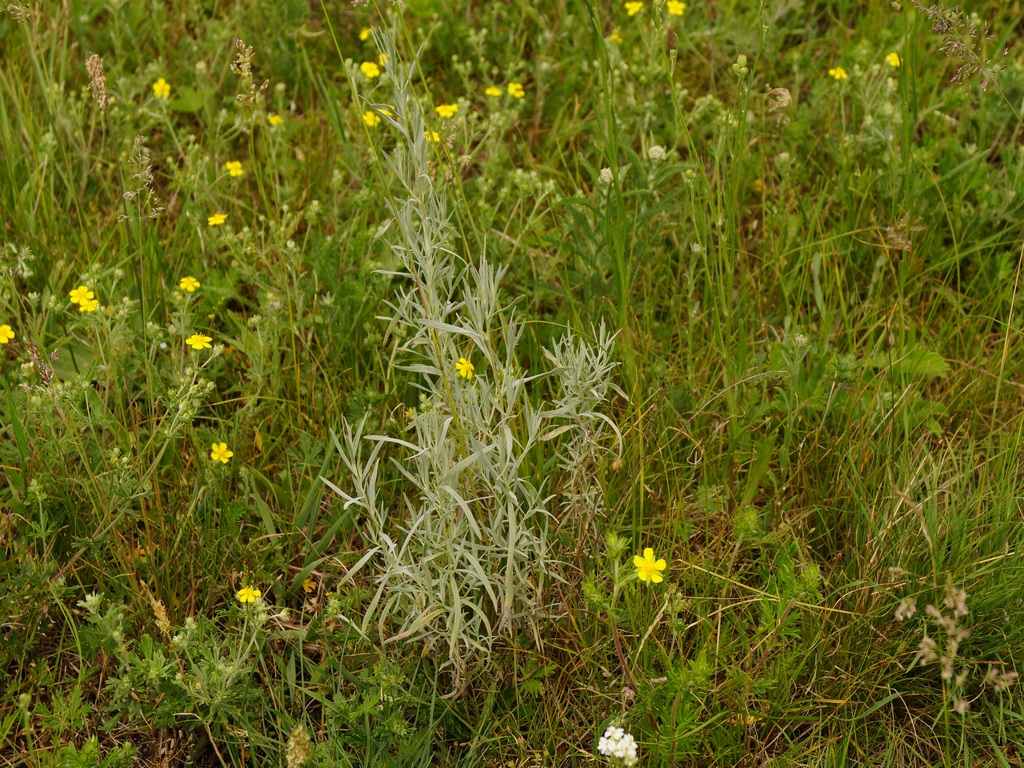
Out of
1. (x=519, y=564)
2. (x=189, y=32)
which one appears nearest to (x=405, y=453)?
(x=519, y=564)

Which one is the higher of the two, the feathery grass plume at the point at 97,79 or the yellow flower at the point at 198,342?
the feathery grass plume at the point at 97,79

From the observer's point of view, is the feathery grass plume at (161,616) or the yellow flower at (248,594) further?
the yellow flower at (248,594)

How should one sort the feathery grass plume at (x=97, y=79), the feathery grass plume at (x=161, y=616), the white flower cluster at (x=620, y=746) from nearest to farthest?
the white flower cluster at (x=620, y=746), the feathery grass plume at (x=161, y=616), the feathery grass plume at (x=97, y=79)

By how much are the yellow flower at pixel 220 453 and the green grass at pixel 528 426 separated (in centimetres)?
5

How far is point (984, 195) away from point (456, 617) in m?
2.11

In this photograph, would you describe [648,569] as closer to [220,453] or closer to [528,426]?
[528,426]

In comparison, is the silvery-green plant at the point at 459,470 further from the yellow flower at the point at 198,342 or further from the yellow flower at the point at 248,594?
the yellow flower at the point at 198,342

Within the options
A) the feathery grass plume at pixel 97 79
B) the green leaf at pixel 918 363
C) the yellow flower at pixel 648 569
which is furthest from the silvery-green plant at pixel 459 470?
the green leaf at pixel 918 363

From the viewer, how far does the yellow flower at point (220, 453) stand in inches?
91.4

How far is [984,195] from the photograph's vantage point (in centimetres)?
302

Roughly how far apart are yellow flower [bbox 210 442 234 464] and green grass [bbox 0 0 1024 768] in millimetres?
53

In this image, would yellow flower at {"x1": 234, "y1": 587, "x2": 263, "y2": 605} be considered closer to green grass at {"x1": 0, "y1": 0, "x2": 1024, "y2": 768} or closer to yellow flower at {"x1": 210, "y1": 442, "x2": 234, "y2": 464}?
green grass at {"x1": 0, "y1": 0, "x2": 1024, "y2": 768}

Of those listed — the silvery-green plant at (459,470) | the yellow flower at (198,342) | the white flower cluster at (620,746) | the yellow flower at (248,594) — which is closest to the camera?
the white flower cluster at (620,746)

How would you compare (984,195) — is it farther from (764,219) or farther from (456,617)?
(456,617)
